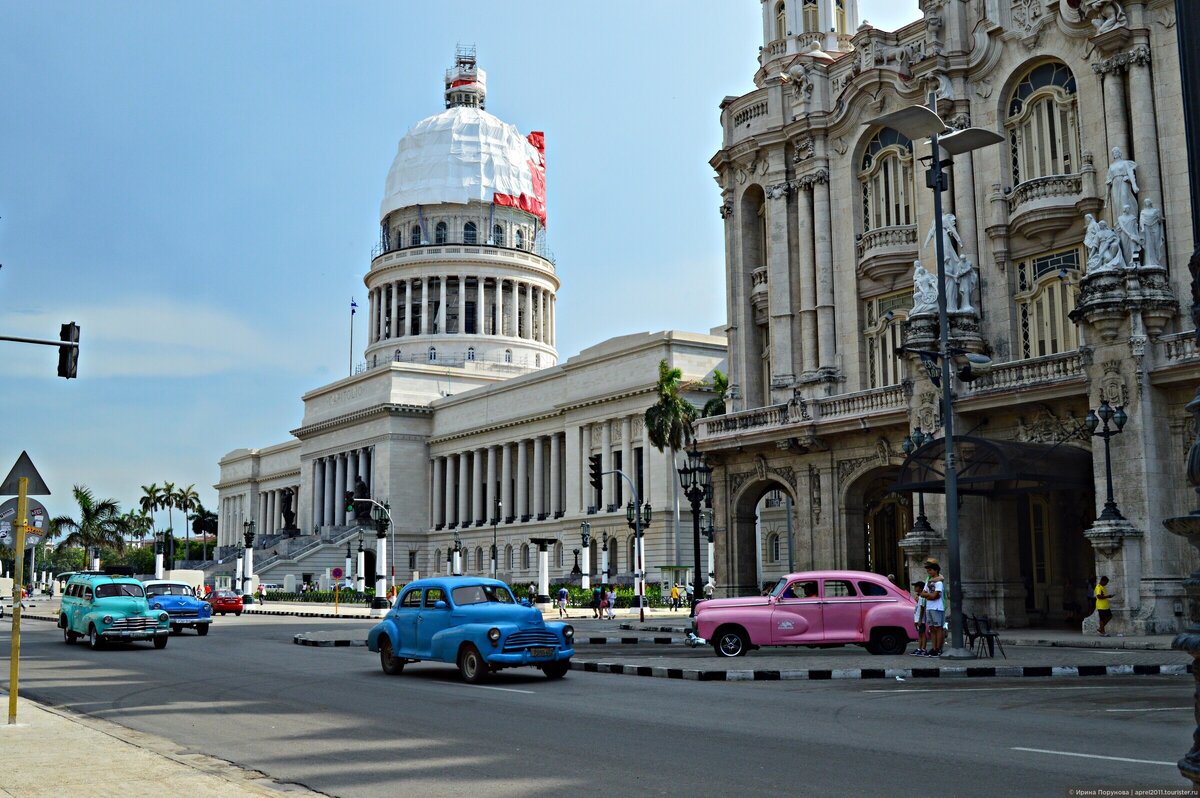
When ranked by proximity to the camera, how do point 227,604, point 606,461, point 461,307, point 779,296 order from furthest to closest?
point 461,307, point 606,461, point 227,604, point 779,296

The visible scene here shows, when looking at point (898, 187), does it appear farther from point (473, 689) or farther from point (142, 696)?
point (142, 696)

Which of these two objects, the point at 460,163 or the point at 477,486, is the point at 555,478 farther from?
the point at 460,163

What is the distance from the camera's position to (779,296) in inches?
1772

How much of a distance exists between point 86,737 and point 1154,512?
24694mm

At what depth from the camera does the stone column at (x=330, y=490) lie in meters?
119

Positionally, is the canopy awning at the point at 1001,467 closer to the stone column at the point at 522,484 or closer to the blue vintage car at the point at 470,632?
the blue vintage car at the point at 470,632

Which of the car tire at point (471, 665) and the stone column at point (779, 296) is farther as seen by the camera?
the stone column at point (779, 296)

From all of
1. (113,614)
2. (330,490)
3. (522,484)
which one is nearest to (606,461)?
(522,484)

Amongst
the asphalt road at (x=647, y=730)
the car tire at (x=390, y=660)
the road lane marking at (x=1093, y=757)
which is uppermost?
the car tire at (x=390, y=660)

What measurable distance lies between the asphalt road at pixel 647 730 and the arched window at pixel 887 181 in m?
24.4

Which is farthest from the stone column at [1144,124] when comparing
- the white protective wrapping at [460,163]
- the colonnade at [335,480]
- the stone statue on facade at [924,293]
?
the white protective wrapping at [460,163]

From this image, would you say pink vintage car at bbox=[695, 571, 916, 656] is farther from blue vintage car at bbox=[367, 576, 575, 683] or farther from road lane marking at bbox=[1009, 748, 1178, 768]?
road lane marking at bbox=[1009, 748, 1178, 768]

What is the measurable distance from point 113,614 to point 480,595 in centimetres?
1311

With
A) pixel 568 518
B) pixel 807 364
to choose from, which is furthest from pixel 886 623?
pixel 568 518
